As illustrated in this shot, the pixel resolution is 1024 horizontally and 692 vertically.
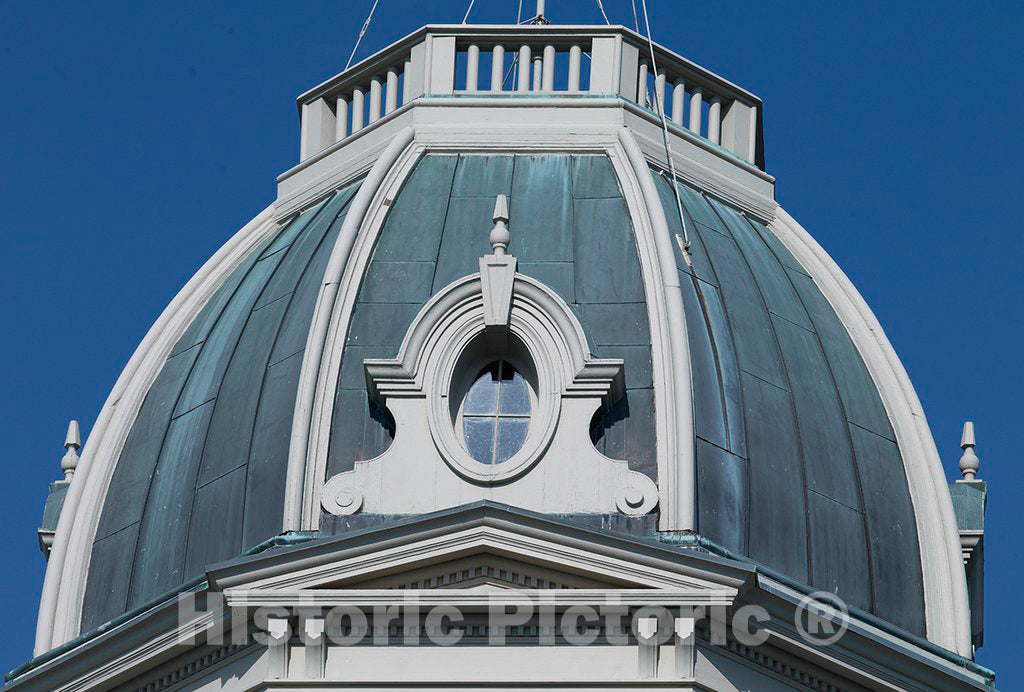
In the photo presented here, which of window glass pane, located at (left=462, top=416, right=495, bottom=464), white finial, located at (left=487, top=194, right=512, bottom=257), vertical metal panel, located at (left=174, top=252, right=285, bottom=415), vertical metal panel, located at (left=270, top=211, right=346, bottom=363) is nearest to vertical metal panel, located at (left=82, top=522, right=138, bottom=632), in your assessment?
vertical metal panel, located at (left=174, top=252, right=285, bottom=415)

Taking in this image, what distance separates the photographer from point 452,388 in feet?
120

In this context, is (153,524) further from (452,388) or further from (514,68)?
(514,68)

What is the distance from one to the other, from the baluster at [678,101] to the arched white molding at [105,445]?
531 cm

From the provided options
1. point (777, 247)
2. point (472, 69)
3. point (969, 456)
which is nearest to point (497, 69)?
point (472, 69)

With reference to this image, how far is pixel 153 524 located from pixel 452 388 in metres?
4.13

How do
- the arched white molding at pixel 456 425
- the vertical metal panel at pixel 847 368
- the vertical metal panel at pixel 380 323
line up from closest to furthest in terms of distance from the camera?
the arched white molding at pixel 456 425, the vertical metal panel at pixel 380 323, the vertical metal panel at pixel 847 368

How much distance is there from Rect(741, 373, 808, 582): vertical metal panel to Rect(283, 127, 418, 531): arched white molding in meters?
4.74

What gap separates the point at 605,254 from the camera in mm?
38281

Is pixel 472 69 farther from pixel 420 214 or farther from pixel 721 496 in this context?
pixel 721 496

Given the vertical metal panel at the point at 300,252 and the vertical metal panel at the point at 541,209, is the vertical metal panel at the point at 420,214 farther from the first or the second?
the vertical metal panel at the point at 300,252

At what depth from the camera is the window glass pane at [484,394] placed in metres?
36.8

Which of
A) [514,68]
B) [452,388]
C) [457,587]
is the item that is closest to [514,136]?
[514,68]

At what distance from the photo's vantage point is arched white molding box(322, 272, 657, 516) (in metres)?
35.6

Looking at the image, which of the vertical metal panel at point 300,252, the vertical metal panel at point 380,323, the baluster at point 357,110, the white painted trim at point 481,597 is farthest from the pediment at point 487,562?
the baluster at point 357,110
